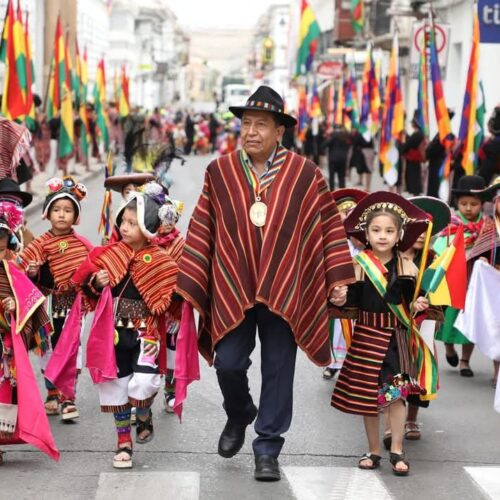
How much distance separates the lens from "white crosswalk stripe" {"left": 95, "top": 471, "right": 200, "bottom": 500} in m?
6.18

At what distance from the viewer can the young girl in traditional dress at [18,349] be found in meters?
6.63

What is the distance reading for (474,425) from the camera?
26.1 feet

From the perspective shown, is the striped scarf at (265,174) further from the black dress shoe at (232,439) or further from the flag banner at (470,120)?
the flag banner at (470,120)

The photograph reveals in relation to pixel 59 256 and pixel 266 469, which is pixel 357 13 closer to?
pixel 59 256

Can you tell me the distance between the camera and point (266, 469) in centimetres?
650

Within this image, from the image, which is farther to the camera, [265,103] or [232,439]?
[232,439]

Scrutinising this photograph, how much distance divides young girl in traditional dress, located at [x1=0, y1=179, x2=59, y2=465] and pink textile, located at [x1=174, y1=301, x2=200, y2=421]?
729 millimetres

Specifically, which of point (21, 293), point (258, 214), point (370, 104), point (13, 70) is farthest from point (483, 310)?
point (370, 104)

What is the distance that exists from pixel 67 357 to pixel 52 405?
3.09 feet

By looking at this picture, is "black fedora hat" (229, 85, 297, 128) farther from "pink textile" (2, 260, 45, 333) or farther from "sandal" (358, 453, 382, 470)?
"sandal" (358, 453, 382, 470)

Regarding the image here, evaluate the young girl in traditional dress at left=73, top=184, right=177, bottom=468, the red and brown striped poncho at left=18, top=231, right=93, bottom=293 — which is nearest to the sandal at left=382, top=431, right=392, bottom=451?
the young girl in traditional dress at left=73, top=184, right=177, bottom=468

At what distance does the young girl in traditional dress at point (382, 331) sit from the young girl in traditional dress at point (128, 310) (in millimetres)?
996

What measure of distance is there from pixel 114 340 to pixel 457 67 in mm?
29465

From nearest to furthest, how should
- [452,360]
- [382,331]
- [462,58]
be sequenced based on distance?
[382,331], [452,360], [462,58]
